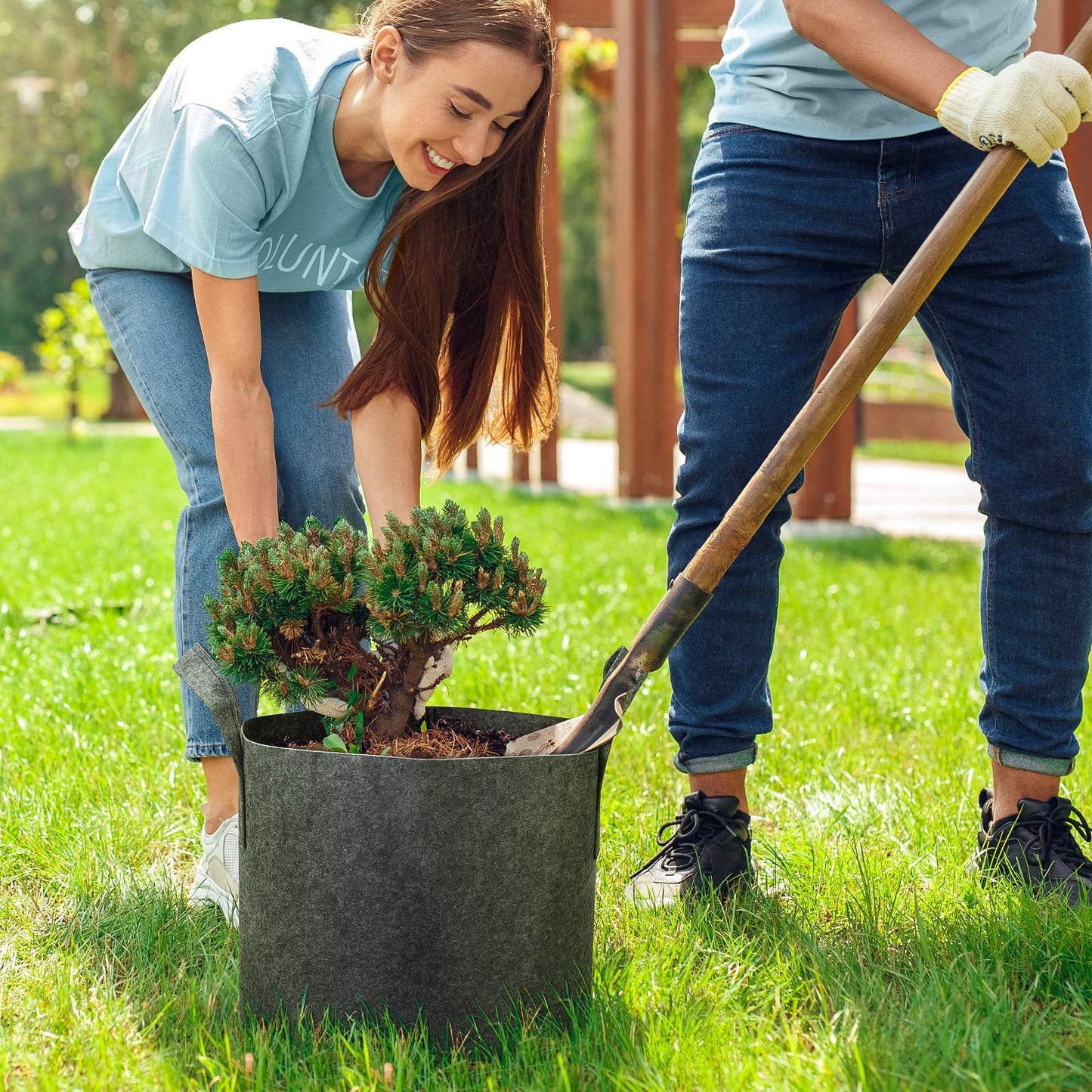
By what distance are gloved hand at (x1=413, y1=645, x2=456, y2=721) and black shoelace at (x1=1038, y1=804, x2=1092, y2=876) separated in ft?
3.18

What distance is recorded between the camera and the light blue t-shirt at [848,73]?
6.48ft

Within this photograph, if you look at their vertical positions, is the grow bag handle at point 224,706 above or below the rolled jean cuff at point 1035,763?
above

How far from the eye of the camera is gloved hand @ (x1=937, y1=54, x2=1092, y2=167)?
1650mm

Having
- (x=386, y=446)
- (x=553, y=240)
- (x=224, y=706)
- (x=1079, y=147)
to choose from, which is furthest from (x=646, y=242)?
(x=224, y=706)

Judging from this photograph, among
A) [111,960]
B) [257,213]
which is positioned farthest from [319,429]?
[111,960]

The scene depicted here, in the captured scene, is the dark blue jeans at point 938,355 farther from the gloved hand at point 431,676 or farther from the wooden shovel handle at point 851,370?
the gloved hand at point 431,676

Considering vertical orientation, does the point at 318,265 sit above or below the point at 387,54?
below

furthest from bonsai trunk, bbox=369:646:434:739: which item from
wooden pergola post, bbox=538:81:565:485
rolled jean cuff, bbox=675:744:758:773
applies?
wooden pergola post, bbox=538:81:565:485

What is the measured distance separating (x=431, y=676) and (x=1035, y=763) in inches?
39.0

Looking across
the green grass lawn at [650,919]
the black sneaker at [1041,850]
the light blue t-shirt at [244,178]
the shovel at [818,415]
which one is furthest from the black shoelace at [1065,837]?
the light blue t-shirt at [244,178]

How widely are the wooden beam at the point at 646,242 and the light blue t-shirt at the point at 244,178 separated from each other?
5034 mm

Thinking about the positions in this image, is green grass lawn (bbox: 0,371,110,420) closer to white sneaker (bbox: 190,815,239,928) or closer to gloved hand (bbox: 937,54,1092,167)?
white sneaker (bbox: 190,815,239,928)

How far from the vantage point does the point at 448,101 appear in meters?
Answer: 1.85

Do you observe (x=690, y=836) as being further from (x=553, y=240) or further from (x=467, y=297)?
(x=553, y=240)
